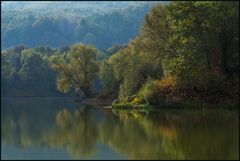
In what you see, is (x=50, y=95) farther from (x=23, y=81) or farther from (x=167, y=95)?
(x=167, y=95)

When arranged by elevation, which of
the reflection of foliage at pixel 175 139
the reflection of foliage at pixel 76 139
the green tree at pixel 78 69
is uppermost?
the green tree at pixel 78 69

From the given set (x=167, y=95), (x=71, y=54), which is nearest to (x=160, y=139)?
(x=167, y=95)

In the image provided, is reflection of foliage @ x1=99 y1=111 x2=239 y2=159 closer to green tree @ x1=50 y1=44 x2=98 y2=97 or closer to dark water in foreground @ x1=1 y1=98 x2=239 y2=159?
dark water in foreground @ x1=1 y1=98 x2=239 y2=159

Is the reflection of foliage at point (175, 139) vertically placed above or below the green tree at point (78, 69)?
below

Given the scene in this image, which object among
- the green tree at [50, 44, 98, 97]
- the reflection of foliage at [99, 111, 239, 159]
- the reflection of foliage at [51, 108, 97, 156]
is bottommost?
the reflection of foliage at [51, 108, 97, 156]

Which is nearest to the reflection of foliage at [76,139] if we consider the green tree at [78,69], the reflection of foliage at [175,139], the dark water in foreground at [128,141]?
the dark water in foreground at [128,141]

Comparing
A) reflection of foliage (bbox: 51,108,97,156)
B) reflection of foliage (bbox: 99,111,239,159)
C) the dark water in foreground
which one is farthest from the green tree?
reflection of foliage (bbox: 99,111,239,159)

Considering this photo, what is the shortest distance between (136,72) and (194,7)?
53.3ft

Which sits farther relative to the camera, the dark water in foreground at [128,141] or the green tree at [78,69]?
the green tree at [78,69]

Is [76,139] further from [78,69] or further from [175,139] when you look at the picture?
[78,69]

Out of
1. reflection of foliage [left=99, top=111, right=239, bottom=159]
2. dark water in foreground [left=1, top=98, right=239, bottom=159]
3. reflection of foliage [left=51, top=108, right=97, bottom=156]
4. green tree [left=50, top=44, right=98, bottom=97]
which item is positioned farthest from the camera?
green tree [left=50, top=44, right=98, bottom=97]

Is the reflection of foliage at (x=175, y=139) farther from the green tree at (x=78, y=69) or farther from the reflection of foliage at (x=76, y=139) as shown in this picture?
the green tree at (x=78, y=69)

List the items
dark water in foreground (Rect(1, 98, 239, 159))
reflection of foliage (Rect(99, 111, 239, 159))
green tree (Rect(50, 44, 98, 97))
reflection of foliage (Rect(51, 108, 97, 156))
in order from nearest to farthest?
1. reflection of foliage (Rect(99, 111, 239, 159))
2. dark water in foreground (Rect(1, 98, 239, 159))
3. reflection of foliage (Rect(51, 108, 97, 156))
4. green tree (Rect(50, 44, 98, 97))

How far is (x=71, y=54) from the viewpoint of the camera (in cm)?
8762
